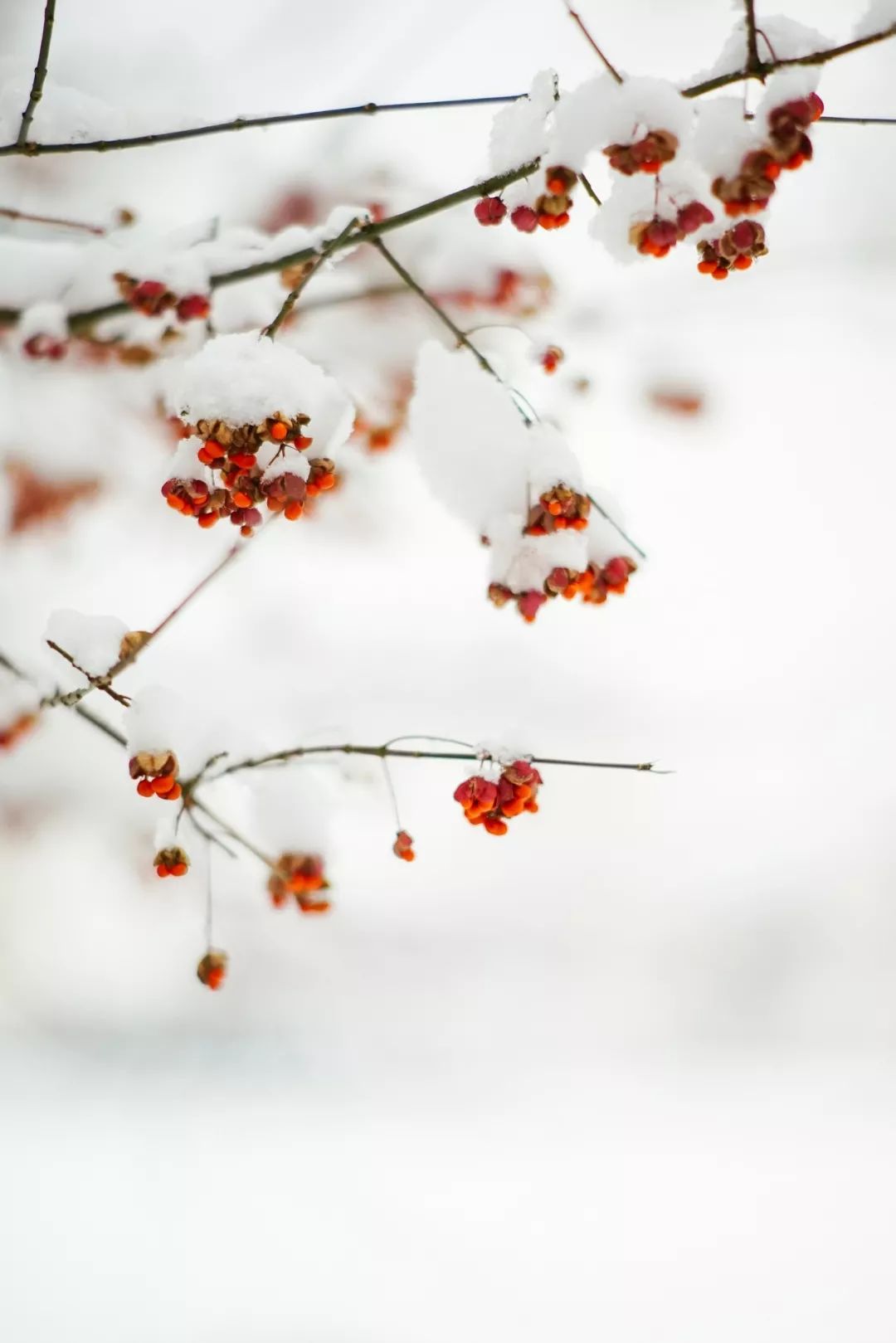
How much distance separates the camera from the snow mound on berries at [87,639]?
108cm

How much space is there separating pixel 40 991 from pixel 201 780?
3.26m

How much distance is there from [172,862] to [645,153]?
1151 mm

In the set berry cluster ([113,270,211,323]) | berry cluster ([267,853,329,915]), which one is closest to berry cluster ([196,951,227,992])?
berry cluster ([267,853,329,915])

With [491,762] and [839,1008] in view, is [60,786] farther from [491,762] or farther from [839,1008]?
[839,1008]

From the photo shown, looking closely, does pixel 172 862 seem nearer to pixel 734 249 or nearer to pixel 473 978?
pixel 734 249

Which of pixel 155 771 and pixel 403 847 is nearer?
pixel 155 771

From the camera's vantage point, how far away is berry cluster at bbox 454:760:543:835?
1.18 metres

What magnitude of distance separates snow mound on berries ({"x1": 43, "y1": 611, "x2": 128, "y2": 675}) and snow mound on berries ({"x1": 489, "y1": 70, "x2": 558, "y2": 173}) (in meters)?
0.84

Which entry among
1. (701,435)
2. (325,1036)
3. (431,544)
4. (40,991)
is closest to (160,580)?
(431,544)

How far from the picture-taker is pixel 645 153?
0.84 meters

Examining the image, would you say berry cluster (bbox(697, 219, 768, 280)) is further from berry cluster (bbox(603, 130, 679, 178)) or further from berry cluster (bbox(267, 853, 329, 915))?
berry cluster (bbox(267, 853, 329, 915))

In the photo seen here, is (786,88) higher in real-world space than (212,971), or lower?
higher

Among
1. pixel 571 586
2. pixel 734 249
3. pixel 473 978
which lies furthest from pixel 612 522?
pixel 473 978

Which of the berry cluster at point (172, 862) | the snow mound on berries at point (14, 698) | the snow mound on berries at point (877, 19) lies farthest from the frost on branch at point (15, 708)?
the snow mound on berries at point (877, 19)
